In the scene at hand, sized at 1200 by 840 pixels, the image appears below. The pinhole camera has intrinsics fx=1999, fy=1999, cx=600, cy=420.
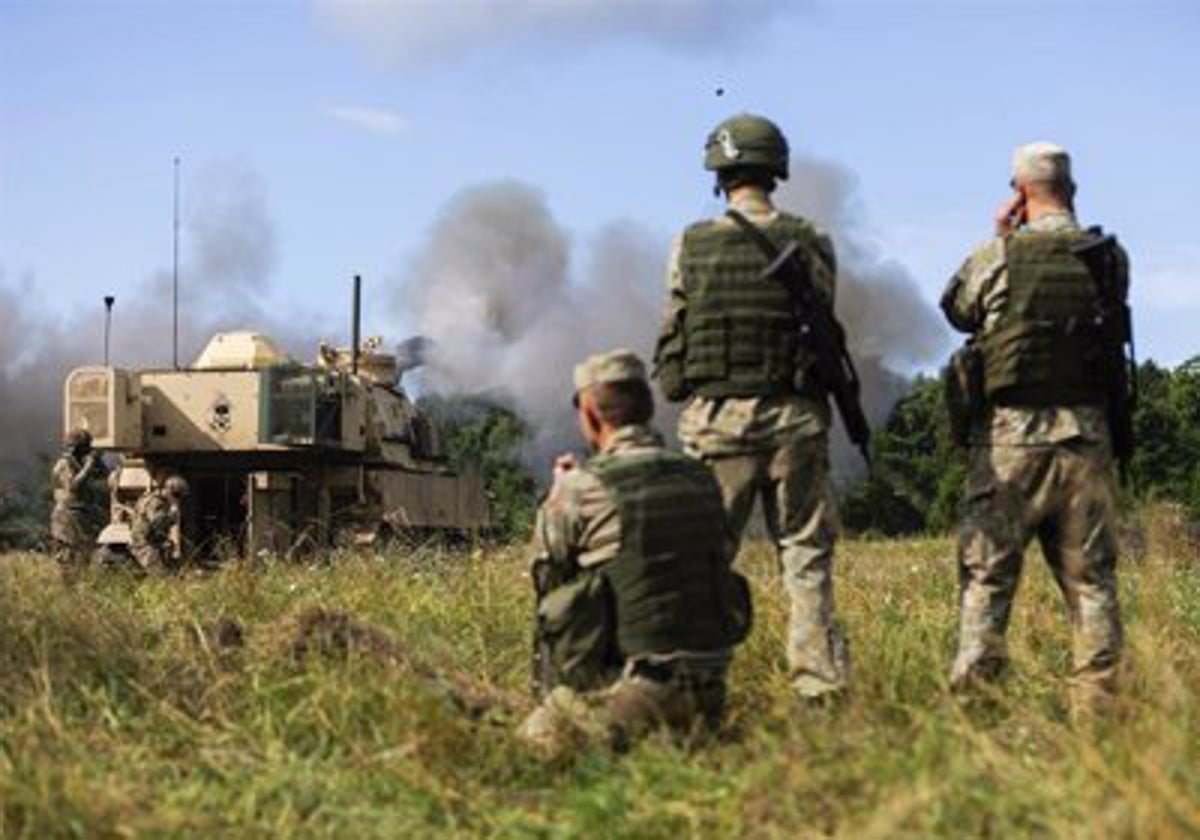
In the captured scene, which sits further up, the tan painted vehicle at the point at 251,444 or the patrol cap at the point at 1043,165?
the patrol cap at the point at 1043,165

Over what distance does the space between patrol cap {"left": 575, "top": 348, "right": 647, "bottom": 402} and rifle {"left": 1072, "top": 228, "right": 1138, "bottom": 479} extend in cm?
165

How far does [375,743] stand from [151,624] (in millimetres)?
2664

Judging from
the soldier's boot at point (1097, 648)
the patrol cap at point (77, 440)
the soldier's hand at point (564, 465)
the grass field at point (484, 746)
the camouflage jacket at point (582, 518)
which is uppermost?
the soldier's hand at point (564, 465)

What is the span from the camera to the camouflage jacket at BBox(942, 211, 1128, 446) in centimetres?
664

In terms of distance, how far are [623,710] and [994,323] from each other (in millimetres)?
1952

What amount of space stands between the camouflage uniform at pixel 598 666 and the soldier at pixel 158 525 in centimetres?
1197

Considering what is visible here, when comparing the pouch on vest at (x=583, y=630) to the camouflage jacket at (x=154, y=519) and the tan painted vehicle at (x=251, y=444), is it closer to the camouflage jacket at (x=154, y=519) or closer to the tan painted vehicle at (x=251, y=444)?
the camouflage jacket at (x=154, y=519)

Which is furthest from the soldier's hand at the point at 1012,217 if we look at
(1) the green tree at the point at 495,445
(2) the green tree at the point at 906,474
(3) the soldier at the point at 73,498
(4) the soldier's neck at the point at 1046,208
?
(2) the green tree at the point at 906,474

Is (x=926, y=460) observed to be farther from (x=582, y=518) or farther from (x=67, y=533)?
(x=582, y=518)

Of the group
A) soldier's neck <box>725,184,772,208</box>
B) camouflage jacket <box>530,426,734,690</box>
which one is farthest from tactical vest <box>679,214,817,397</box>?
camouflage jacket <box>530,426,734,690</box>

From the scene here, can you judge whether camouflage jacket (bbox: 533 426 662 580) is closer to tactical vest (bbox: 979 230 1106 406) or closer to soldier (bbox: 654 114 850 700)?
soldier (bbox: 654 114 850 700)

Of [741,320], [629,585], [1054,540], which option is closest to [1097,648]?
[1054,540]

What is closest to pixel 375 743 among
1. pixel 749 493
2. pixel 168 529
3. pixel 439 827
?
pixel 439 827

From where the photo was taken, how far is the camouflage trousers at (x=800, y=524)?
6496 millimetres
